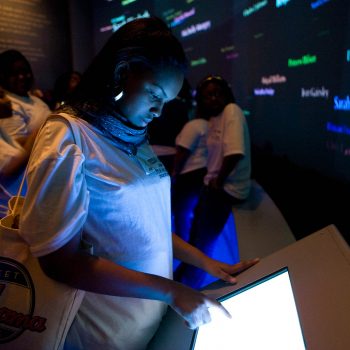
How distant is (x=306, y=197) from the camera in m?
2.46

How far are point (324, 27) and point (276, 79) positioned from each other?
2.58 feet

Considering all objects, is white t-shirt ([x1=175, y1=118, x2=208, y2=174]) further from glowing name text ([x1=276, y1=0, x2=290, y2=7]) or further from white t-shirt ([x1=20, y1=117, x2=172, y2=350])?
white t-shirt ([x1=20, y1=117, x2=172, y2=350])

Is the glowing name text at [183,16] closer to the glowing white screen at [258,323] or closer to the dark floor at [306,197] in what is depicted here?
the dark floor at [306,197]

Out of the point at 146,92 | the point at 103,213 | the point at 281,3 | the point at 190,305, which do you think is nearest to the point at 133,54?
the point at 146,92

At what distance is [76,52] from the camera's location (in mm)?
4871

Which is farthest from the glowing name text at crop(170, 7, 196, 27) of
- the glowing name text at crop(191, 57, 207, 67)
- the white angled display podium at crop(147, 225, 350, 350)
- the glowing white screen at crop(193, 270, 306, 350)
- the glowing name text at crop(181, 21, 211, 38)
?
the glowing white screen at crop(193, 270, 306, 350)

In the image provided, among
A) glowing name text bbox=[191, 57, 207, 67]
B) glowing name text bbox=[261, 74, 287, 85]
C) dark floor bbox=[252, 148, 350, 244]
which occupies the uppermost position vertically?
glowing name text bbox=[191, 57, 207, 67]

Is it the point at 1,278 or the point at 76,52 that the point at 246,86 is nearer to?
the point at 76,52

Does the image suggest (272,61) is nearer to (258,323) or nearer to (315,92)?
(315,92)

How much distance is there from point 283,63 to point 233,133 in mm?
1397

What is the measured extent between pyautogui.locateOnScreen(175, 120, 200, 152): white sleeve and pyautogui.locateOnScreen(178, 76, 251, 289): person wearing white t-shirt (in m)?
0.10

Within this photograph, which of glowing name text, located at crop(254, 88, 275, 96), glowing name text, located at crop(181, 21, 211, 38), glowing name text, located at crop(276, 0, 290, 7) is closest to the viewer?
glowing name text, located at crop(276, 0, 290, 7)

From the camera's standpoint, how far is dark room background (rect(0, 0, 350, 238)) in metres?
2.32

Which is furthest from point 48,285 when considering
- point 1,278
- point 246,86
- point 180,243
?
point 246,86
